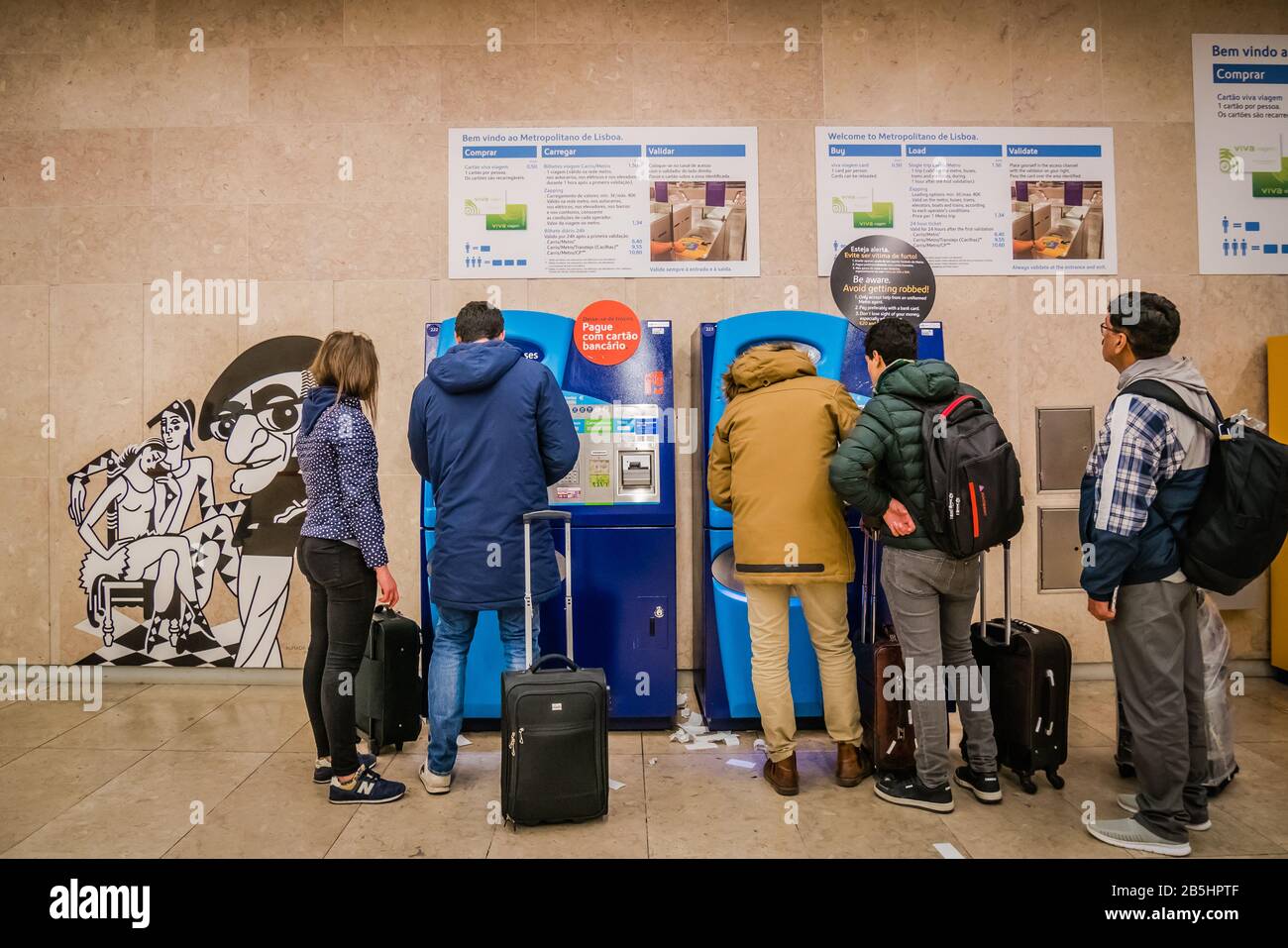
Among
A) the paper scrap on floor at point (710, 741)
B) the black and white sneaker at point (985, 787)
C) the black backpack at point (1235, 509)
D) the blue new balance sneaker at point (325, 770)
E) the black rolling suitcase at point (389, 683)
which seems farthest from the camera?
the paper scrap on floor at point (710, 741)

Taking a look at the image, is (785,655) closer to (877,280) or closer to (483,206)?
(877,280)

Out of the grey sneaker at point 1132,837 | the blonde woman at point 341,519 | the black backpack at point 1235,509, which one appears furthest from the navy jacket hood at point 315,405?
the grey sneaker at point 1132,837

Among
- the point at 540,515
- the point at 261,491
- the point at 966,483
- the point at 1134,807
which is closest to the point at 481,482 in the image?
the point at 540,515

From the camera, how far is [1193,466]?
2.19m

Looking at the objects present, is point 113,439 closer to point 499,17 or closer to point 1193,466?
point 499,17

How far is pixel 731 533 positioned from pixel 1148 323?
1557 millimetres

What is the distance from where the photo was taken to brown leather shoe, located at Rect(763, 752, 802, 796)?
2.63 meters

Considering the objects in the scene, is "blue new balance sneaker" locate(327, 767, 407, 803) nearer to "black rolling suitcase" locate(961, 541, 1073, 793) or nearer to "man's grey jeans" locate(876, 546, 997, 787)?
"man's grey jeans" locate(876, 546, 997, 787)

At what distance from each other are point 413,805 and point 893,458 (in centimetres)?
189

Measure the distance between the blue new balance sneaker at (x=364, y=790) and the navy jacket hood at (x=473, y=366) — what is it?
51.0 inches

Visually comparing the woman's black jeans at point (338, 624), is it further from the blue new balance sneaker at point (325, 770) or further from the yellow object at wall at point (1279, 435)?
the yellow object at wall at point (1279, 435)

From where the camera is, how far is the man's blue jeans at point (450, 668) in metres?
2.64

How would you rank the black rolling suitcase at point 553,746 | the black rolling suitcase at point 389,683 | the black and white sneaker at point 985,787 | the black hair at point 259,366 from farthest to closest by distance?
the black hair at point 259,366 < the black rolling suitcase at point 389,683 < the black and white sneaker at point 985,787 < the black rolling suitcase at point 553,746
